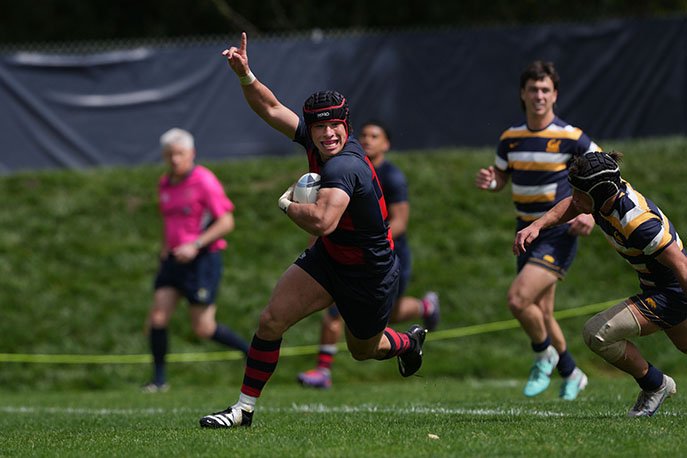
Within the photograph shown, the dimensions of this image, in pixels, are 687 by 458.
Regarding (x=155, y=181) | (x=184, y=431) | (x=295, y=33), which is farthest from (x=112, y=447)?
(x=295, y=33)

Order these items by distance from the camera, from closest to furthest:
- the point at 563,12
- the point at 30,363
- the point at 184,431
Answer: the point at 184,431 < the point at 30,363 < the point at 563,12

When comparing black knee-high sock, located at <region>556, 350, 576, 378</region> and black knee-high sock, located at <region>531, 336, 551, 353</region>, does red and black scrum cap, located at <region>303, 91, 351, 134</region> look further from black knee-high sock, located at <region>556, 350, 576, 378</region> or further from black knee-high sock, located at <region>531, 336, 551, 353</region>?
black knee-high sock, located at <region>556, 350, 576, 378</region>

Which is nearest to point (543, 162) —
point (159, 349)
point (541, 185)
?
point (541, 185)

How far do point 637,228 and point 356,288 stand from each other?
1.58 meters

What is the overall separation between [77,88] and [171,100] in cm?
141

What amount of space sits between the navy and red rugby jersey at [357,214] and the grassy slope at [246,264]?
625cm

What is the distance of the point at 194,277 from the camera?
34.9 feet

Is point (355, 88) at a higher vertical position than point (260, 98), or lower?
lower

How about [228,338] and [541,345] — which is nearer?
[541,345]

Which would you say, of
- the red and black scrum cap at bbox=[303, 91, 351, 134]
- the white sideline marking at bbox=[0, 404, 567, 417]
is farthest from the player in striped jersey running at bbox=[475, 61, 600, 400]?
the red and black scrum cap at bbox=[303, 91, 351, 134]

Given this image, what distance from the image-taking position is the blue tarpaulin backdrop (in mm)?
15930

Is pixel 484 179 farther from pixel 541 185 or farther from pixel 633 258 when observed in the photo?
pixel 633 258

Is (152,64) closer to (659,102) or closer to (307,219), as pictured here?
Answer: (659,102)

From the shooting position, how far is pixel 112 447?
564cm
